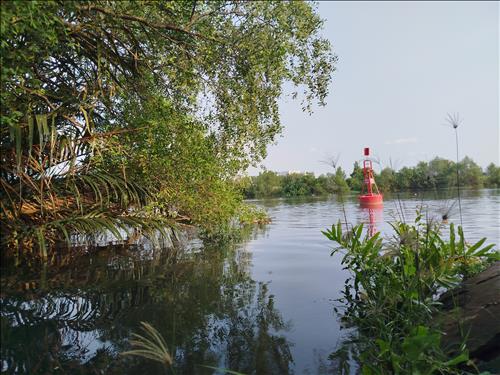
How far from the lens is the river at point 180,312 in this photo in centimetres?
414

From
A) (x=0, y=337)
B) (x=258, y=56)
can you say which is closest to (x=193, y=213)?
(x=258, y=56)

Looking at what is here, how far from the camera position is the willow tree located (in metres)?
5.16

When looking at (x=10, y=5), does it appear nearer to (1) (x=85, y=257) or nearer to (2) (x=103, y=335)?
(2) (x=103, y=335)

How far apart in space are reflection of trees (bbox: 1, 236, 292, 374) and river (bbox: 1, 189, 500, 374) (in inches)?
0.5

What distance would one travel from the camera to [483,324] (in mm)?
4051

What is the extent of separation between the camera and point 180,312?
226 inches

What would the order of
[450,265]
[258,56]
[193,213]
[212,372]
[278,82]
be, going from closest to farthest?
[212,372], [450,265], [258,56], [278,82], [193,213]

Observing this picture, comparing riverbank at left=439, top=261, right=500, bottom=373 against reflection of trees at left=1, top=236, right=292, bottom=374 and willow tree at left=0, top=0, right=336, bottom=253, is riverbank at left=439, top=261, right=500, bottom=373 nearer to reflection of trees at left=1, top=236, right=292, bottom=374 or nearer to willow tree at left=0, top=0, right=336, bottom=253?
reflection of trees at left=1, top=236, right=292, bottom=374

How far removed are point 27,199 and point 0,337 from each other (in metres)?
3.76

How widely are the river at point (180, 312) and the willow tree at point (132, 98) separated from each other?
3.55 feet

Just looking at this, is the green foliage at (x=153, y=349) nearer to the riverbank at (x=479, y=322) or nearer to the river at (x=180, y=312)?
the river at (x=180, y=312)

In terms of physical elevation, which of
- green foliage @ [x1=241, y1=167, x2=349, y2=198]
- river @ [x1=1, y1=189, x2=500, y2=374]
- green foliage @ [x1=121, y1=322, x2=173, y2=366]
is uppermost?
green foliage @ [x1=241, y1=167, x2=349, y2=198]

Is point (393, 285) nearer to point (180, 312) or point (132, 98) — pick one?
point (180, 312)

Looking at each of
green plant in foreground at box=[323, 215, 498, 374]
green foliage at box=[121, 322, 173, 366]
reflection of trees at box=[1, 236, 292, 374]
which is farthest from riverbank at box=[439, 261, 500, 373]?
green foliage at box=[121, 322, 173, 366]
